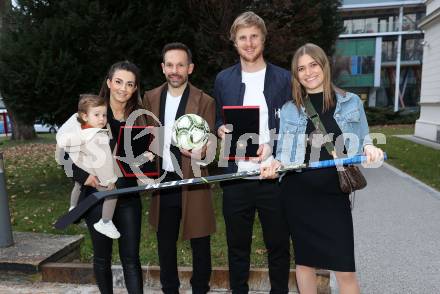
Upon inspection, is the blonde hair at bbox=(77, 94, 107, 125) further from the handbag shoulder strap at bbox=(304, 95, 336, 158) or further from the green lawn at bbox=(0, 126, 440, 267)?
the green lawn at bbox=(0, 126, 440, 267)

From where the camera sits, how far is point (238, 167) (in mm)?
3145

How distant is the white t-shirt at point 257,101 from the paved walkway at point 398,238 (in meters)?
1.70

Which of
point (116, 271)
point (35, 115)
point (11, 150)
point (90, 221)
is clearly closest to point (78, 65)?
point (35, 115)

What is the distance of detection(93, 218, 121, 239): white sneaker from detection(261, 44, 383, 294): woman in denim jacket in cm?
111

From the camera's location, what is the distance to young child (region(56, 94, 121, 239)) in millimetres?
2873

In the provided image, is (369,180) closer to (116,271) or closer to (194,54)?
(194,54)

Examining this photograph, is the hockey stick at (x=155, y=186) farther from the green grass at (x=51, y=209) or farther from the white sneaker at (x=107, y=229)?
the green grass at (x=51, y=209)

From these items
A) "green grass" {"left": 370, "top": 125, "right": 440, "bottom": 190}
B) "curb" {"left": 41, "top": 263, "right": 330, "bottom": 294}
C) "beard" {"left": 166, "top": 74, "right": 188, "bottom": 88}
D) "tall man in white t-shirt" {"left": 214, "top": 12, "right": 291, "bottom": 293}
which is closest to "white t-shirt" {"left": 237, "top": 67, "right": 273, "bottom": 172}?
"tall man in white t-shirt" {"left": 214, "top": 12, "right": 291, "bottom": 293}

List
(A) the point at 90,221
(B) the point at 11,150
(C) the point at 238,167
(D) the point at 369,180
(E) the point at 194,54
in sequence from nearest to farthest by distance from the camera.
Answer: (A) the point at 90,221 → (C) the point at 238,167 → (E) the point at 194,54 → (D) the point at 369,180 → (B) the point at 11,150

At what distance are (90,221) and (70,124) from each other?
709 millimetres

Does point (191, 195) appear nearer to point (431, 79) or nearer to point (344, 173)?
point (344, 173)

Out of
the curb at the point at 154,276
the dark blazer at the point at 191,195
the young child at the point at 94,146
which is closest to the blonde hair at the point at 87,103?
the young child at the point at 94,146

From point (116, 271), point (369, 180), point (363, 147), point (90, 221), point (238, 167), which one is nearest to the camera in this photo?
point (363, 147)

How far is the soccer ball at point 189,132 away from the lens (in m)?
2.94
